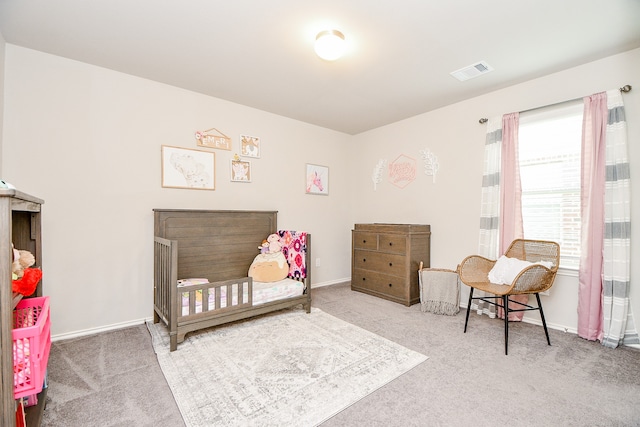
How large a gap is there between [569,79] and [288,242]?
3.08m

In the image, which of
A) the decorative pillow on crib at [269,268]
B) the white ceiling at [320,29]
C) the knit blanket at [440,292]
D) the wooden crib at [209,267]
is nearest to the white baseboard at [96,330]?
the wooden crib at [209,267]

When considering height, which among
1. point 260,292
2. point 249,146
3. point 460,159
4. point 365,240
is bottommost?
point 260,292

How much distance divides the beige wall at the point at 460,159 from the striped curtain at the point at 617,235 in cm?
9

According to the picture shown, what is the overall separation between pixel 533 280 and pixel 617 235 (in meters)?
0.74

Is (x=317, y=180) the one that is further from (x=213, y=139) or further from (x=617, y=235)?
(x=617, y=235)

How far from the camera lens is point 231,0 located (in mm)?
1760

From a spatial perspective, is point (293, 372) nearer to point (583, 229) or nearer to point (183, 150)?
point (183, 150)

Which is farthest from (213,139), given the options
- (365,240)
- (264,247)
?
(365,240)

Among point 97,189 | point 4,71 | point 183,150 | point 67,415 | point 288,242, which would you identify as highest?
point 4,71

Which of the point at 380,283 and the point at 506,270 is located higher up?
the point at 506,270

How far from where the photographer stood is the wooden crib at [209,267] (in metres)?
2.27

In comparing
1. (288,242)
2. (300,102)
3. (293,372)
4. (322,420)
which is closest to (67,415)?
(293,372)

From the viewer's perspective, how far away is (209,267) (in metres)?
3.02

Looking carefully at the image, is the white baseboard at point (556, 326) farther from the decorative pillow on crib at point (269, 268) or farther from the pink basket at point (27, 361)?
the pink basket at point (27, 361)
